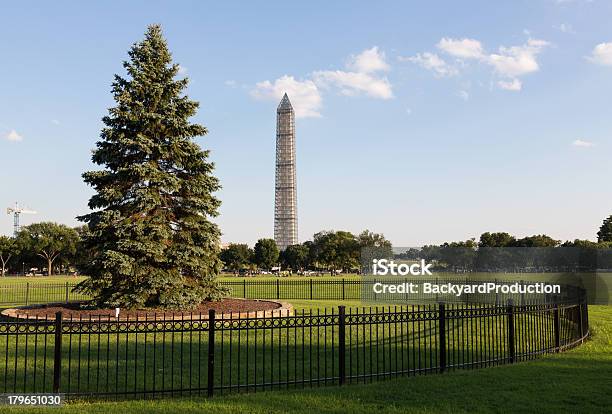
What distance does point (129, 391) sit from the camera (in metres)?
8.40

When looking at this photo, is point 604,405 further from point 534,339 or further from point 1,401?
point 1,401

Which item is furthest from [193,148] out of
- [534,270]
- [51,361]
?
[534,270]

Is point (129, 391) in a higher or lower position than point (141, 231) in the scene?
lower

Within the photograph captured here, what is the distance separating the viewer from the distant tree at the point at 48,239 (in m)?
89.8

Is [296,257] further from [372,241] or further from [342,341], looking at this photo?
[342,341]

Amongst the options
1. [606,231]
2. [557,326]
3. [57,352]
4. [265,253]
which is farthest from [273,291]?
[606,231]

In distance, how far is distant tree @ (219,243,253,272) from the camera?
11919 cm

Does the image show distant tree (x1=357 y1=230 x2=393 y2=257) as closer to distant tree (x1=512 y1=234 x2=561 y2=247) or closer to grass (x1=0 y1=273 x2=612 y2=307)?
distant tree (x1=512 y1=234 x2=561 y2=247)

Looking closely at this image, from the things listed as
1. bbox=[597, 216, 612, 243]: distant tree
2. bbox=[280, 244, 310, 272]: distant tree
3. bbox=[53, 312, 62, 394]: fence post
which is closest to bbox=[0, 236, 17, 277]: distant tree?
bbox=[280, 244, 310, 272]: distant tree

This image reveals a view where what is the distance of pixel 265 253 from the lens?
110m

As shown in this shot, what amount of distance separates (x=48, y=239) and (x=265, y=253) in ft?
133

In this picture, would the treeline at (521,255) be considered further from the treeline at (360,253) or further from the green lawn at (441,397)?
the green lawn at (441,397)

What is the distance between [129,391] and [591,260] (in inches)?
3469

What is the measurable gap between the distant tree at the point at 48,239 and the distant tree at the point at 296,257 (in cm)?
4189
